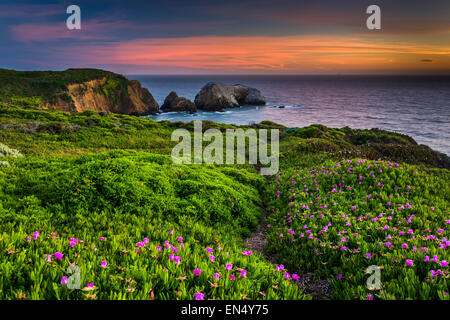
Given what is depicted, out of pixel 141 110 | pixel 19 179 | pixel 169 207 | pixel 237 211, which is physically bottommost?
pixel 237 211

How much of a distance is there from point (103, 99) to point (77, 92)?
8332mm

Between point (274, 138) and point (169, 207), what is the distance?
23.7m

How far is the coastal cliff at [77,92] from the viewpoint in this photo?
56.6 m

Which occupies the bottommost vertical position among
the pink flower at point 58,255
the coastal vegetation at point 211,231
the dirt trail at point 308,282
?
the dirt trail at point 308,282

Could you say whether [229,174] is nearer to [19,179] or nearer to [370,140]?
[19,179]

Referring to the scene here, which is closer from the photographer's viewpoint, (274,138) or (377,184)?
(377,184)

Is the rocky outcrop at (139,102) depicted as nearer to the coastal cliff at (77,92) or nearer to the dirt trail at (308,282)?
the coastal cliff at (77,92)


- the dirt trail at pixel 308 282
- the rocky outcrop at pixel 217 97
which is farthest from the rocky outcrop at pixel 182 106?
the dirt trail at pixel 308 282

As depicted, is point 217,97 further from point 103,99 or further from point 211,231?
point 211,231

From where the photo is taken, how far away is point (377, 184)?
8.87 meters

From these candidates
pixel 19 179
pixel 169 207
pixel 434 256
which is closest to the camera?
pixel 434 256

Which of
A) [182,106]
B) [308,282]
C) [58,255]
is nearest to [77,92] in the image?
[182,106]

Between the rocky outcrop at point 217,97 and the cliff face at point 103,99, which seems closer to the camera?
the cliff face at point 103,99
